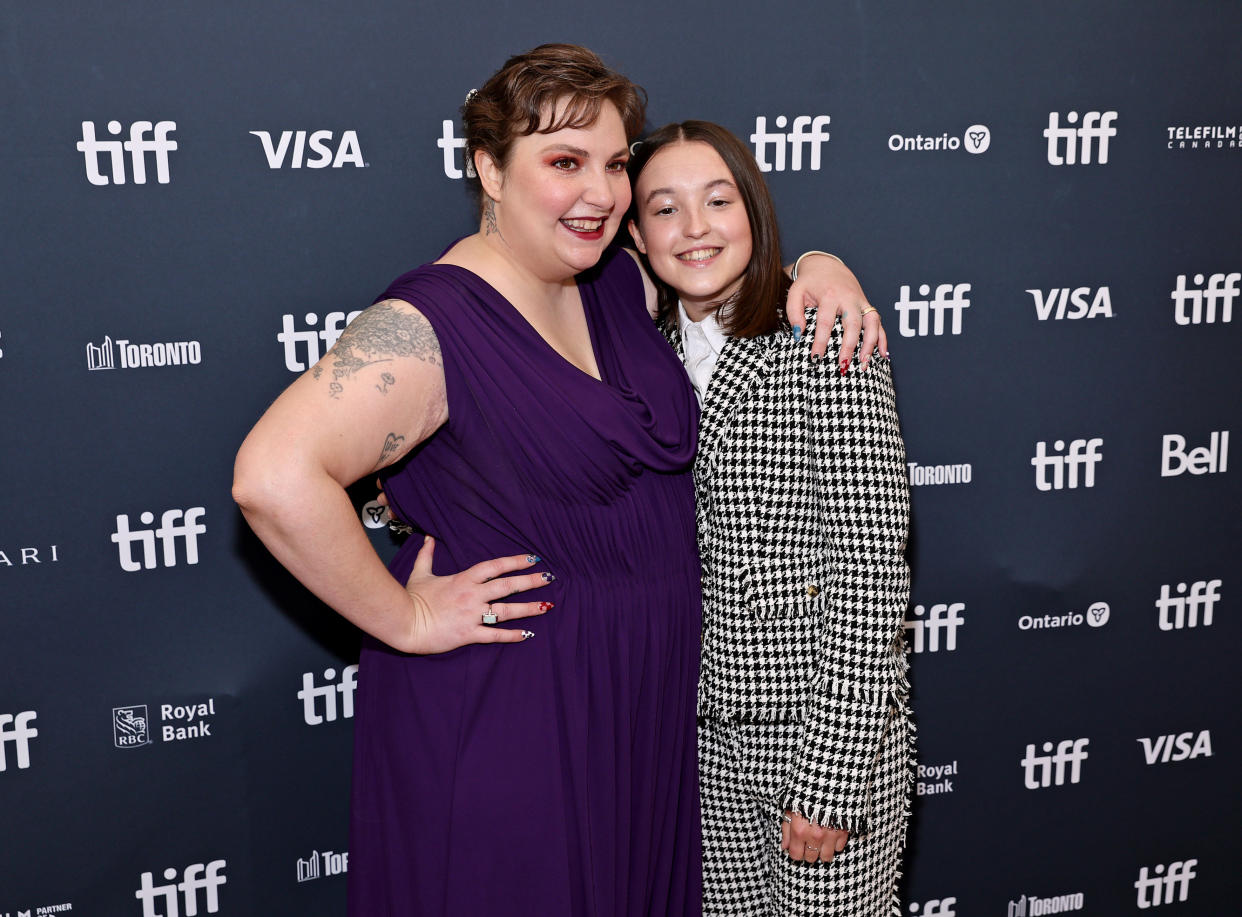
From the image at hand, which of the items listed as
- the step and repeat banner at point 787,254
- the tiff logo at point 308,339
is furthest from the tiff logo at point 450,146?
the tiff logo at point 308,339

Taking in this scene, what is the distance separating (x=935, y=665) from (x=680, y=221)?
4.45 feet

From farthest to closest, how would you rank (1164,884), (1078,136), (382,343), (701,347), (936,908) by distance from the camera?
(1164,884)
(936,908)
(1078,136)
(701,347)
(382,343)

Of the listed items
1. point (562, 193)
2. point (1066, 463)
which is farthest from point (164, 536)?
point (1066, 463)

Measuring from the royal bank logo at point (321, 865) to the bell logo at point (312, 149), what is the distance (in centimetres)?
137

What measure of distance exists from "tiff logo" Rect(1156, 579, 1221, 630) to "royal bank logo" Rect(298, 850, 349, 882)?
1.99 m

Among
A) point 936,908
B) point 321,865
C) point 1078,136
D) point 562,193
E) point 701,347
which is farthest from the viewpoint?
point 936,908

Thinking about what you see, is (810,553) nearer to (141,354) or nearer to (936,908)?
(141,354)

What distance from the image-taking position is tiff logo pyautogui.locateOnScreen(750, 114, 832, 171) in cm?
228

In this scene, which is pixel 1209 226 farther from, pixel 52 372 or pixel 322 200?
pixel 52 372

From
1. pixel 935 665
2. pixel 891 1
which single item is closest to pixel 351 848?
pixel 935 665

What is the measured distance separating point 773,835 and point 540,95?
1242mm

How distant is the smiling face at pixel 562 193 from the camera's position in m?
1.67

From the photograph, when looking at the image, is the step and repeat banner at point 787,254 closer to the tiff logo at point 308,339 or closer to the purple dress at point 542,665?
the tiff logo at point 308,339

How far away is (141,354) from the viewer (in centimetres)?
200
